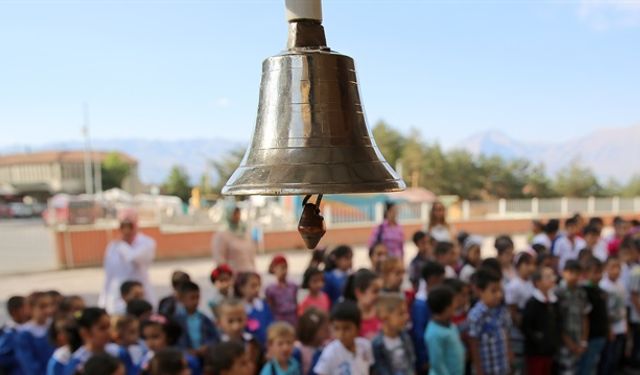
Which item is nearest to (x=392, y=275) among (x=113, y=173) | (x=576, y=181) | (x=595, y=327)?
(x=595, y=327)

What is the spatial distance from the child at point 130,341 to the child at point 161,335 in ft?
0.18

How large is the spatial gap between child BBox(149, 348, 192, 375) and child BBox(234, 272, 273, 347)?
1240mm

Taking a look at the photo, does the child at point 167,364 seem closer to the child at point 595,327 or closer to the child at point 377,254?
the child at point 377,254

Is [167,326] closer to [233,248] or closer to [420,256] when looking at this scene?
[233,248]

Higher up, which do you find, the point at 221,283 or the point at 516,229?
the point at 221,283

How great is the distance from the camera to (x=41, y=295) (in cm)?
357

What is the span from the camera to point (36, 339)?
3361 millimetres

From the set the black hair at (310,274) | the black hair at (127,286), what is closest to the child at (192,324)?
the black hair at (127,286)

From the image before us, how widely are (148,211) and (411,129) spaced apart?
24.6 m

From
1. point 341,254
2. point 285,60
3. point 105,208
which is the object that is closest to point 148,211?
point 105,208

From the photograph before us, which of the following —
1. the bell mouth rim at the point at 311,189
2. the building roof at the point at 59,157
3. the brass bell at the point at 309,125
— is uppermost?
the building roof at the point at 59,157

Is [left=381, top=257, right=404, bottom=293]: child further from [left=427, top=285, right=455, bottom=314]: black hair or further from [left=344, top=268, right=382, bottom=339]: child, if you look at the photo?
[left=427, top=285, right=455, bottom=314]: black hair

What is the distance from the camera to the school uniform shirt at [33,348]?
3.21 metres

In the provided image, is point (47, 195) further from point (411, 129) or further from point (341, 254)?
point (341, 254)
